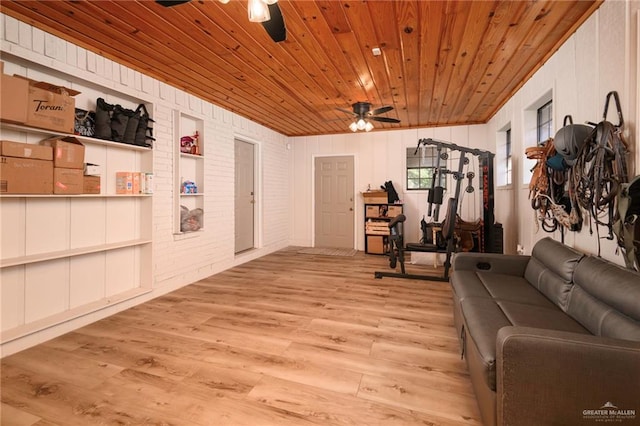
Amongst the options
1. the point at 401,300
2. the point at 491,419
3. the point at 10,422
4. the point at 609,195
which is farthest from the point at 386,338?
the point at 10,422

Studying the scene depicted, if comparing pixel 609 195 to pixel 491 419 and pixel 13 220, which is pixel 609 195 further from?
pixel 13 220

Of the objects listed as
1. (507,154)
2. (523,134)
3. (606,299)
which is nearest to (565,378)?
Answer: (606,299)

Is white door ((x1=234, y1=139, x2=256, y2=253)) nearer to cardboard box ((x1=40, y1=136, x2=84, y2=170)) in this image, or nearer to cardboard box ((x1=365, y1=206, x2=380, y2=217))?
cardboard box ((x1=365, y1=206, x2=380, y2=217))

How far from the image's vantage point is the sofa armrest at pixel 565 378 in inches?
43.5

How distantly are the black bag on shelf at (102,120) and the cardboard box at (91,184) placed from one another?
461 mm

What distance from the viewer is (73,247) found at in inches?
112

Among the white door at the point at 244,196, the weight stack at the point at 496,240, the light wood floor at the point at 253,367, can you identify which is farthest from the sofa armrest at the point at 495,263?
the white door at the point at 244,196

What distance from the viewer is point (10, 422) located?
159cm

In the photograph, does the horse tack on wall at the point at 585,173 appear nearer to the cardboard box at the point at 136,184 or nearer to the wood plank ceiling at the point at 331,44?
the wood plank ceiling at the point at 331,44

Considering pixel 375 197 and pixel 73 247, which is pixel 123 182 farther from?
pixel 375 197

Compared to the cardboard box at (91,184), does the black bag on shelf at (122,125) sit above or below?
above

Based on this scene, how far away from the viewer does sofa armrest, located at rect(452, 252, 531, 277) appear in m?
2.71

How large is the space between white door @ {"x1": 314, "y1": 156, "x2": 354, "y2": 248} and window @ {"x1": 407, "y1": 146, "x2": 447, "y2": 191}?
52.0 inches
